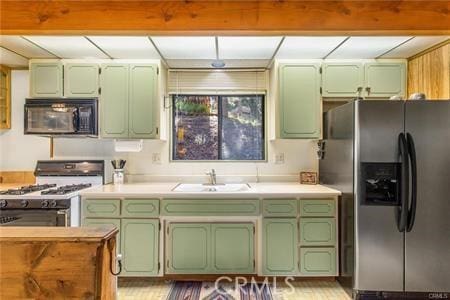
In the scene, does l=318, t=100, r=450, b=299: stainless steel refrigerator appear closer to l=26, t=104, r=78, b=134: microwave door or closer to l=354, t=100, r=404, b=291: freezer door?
l=354, t=100, r=404, b=291: freezer door

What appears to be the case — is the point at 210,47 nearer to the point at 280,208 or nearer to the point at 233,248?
the point at 280,208

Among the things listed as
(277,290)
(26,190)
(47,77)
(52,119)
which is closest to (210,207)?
(277,290)

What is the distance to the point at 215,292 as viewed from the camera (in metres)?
2.73

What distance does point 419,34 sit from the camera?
6.62 ft

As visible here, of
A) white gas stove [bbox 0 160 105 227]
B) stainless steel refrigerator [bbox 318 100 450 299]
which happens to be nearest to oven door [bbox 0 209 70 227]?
white gas stove [bbox 0 160 105 227]

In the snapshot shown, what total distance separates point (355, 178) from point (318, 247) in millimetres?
768

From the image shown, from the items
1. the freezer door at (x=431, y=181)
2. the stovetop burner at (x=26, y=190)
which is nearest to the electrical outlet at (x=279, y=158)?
the freezer door at (x=431, y=181)

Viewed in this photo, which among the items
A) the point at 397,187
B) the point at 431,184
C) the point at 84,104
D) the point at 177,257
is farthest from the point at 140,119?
the point at 431,184

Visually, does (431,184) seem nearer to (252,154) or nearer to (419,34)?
(419,34)

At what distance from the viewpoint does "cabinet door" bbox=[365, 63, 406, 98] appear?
3.11 metres

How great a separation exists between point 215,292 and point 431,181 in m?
1.97

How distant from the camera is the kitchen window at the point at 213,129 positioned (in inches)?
140

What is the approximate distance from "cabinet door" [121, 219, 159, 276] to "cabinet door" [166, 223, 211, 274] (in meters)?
0.14

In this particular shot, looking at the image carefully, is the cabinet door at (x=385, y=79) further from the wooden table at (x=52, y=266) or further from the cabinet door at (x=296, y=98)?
the wooden table at (x=52, y=266)
